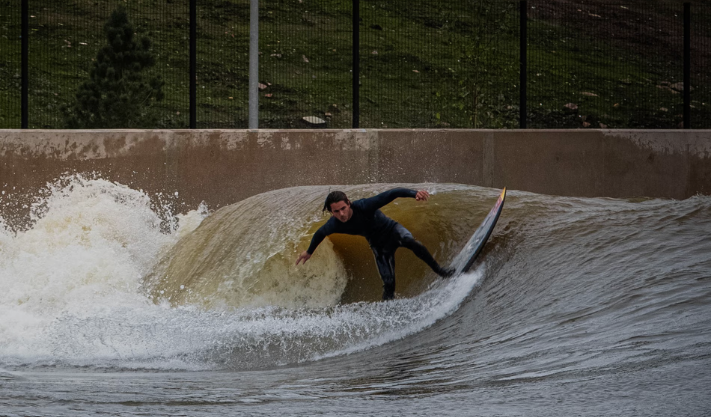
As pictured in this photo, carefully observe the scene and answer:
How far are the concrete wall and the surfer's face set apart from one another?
3.99m

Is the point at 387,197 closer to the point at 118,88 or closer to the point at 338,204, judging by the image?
the point at 338,204

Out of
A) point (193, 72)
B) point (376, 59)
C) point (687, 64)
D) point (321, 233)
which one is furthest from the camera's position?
point (376, 59)

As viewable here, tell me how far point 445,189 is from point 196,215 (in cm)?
350

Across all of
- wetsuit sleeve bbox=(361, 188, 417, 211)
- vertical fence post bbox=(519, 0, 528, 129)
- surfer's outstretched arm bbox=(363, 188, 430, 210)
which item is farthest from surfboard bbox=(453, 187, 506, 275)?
vertical fence post bbox=(519, 0, 528, 129)

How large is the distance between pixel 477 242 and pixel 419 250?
1.92ft

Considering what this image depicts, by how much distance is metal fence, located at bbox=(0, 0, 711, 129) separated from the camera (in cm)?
1344

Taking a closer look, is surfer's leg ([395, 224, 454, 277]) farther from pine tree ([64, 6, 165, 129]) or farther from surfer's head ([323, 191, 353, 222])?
pine tree ([64, 6, 165, 129])

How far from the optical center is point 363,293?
945cm

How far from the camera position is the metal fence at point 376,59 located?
13.4 meters

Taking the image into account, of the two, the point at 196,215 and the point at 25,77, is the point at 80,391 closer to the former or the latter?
the point at 196,215

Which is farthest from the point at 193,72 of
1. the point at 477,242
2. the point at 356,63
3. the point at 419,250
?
the point at 477,242

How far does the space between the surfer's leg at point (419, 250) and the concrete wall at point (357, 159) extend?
393 centimetres

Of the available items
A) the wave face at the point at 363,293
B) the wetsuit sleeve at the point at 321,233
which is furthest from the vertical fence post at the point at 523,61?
the wetsuit sleeve at the point at 321,233

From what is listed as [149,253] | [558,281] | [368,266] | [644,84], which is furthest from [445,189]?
[644,84]
